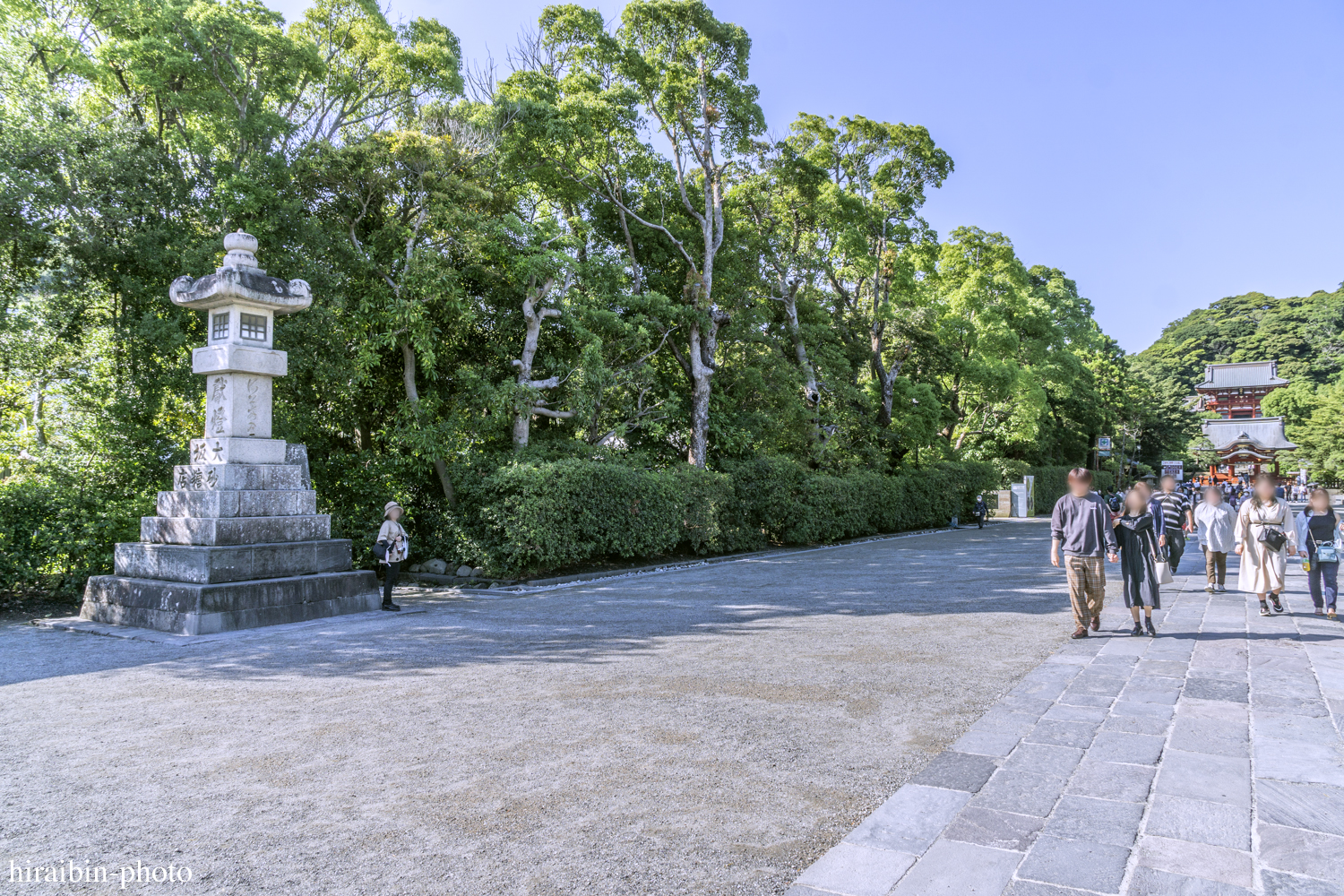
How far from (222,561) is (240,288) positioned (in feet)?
9.49

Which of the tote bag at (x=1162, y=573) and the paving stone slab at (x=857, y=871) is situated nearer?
the paving stone slab at (x=857, y=871)

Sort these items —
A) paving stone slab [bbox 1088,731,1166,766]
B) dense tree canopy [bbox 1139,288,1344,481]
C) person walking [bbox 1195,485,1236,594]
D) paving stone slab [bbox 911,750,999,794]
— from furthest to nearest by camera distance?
dense tree canopy [bbox 1139,288,1344,481] < person walking [bbox 1195,485,1236,594] < paving stone slab [bbox 1088,731,1166,766] < paving stone slab [bbox 911,750,999,794]

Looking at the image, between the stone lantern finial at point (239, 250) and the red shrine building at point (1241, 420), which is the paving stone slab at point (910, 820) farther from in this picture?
the red shrine building at point (1241, 420)

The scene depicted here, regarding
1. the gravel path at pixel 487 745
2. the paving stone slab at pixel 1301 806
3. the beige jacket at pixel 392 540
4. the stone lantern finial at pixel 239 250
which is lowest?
the gravel path at pixel 487 745

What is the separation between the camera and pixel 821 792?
3.61 m

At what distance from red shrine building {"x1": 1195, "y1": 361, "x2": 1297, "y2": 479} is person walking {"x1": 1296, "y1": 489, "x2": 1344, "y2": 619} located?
43.1m

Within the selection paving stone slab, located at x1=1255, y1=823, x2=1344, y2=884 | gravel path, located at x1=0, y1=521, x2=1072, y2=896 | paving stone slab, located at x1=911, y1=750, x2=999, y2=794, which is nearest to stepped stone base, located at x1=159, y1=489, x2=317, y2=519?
gravel path, located at x1=0, y1=521, x2=1072, y2=896

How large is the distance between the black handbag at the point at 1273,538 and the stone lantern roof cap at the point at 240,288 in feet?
35.0

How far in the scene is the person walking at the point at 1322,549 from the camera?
8195 millimetres

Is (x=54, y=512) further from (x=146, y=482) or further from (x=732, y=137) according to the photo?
(x=732, y=137)

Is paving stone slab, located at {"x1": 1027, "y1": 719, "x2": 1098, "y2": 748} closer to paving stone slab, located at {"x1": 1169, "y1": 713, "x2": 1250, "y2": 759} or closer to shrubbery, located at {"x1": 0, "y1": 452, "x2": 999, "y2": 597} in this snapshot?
paving stone slab, located at {"x1": 1169, "y1": 713, "x2": 1250, "y2": 759}

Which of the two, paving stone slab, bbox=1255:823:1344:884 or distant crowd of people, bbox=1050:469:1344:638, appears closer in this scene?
paving stone slab, bbox=1255:823:1344:884

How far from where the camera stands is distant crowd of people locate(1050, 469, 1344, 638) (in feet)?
23.4

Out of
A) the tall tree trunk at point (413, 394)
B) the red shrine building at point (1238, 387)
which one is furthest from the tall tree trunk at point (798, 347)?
the red shrine building at point (1238, 387)
